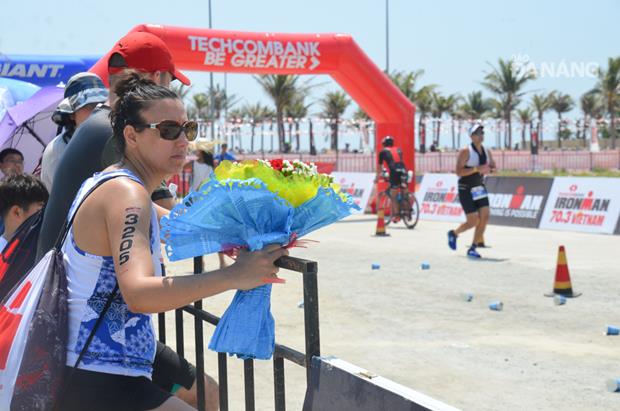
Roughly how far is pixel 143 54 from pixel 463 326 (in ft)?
16.7

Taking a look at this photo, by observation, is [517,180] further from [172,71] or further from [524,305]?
[172,71]

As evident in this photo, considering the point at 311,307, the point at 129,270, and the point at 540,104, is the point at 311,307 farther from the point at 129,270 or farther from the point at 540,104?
the point at 540,104

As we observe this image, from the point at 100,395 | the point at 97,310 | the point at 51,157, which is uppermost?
the point at 51,157

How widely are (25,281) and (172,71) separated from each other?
1161 mm

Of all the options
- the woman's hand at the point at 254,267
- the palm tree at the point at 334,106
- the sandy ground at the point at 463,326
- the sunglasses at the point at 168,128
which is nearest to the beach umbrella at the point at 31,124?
the sandy ground at the point at 463,326

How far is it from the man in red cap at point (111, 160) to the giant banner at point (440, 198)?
15452 millimetres

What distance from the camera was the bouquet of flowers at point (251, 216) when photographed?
227cm

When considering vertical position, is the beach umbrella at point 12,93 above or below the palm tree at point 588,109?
below

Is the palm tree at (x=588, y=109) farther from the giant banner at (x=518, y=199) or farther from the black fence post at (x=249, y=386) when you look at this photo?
the black fence post at (x=249, y=386)

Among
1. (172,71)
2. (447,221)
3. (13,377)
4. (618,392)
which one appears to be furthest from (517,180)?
(13,377)

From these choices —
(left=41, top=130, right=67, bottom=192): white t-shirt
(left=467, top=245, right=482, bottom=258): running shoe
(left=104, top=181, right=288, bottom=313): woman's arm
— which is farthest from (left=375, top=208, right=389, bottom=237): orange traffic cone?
(left=104, top=181, right=288, bottom=313): woman's arm

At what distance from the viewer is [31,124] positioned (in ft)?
25.2

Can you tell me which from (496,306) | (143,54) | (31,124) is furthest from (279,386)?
(496,306)

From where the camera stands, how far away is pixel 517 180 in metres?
17.4
